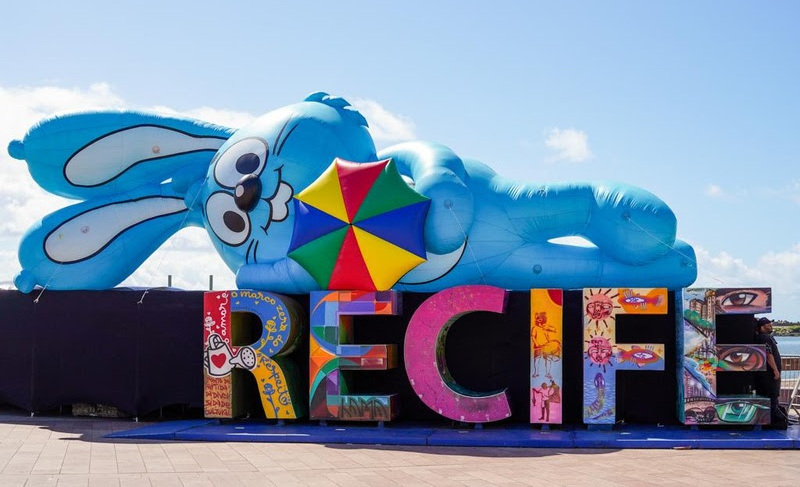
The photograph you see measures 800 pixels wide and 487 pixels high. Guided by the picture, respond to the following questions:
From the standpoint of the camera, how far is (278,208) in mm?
14797

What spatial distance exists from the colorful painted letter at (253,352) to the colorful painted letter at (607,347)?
14.4 ft

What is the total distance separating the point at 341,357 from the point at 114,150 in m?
5.58

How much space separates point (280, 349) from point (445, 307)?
2569mm

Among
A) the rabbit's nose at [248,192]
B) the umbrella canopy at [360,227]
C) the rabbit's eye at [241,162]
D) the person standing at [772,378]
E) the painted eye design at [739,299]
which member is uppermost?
the rabbit's eye at [241,162]

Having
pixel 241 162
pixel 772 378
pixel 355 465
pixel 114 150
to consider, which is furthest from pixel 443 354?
pixel 114 150

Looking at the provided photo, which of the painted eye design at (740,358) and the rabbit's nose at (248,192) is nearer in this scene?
the painted eye design at (740,358)

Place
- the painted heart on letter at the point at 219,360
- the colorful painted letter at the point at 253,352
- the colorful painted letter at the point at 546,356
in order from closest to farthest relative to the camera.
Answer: the colorful painted letter at the point at 546,356 → the colorful painted letter at the point at 253,352 → the painted heart on letter at the point at 219,360

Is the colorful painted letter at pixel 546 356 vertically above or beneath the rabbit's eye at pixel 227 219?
beneath

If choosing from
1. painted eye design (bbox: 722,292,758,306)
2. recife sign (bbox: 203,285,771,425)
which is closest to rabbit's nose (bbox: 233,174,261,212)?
recife sign (bbox: 203,285,771,425)

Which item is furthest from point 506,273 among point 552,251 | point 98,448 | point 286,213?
point 98,448

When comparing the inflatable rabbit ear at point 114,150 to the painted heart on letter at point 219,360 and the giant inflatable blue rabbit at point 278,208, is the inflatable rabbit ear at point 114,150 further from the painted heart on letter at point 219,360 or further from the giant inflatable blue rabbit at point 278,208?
the painted heart on letter at point 219,360

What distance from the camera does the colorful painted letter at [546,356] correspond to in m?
13.5

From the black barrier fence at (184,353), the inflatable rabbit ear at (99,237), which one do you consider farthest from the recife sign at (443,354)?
→ the inflatable rabbit ear at (99,237)

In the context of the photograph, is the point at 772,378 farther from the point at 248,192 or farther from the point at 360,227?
the point at 248,192
